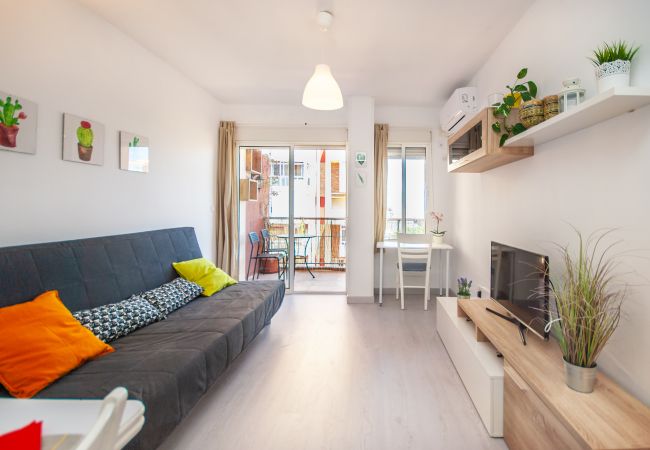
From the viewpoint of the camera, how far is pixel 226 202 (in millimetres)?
4090

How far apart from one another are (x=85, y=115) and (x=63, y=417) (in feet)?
6.87

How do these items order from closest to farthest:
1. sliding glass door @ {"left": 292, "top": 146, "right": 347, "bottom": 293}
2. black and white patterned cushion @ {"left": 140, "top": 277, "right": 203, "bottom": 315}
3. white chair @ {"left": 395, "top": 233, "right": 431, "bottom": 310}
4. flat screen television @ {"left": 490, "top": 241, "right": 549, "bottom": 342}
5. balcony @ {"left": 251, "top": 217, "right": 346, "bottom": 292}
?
1. flat screen television @ {"left": 490, "top": 241, "right": 549, "bottom": 342}
2. black and white patterned cushion @ {"left": 140, "top": 277, "right": 203, "bottom": 315}
3. white chair @ {"left": 395, "top": 233, "right": 431, "bottom": 310}
4. balcony @ {"left": 251, "top": 217, "right": 346, "bottom": 292}
5. sliding glass door @ {"left": 292, "top": 146, "right": 347, "bottom": 293}

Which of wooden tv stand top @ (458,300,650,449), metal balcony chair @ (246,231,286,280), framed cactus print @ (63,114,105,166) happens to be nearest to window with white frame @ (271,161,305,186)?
metal balcony chair @ (246,231,286,280)

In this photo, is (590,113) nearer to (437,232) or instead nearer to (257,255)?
(437,232)

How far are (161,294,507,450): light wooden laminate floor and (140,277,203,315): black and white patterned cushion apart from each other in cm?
66

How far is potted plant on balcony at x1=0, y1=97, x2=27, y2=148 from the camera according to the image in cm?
163

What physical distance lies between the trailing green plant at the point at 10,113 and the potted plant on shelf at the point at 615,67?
117 inches

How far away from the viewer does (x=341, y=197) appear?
19.0 ft

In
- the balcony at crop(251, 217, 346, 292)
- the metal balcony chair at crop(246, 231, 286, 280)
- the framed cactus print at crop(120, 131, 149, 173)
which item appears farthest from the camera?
the balcony at crop(251, 217, 346, 292)

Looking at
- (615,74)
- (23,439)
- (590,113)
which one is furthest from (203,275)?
(615,74)

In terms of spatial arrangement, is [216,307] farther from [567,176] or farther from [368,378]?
[567,176]

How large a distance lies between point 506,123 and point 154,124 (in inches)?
117

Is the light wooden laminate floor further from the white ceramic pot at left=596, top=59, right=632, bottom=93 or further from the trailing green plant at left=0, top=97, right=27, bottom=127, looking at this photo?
the trailing green plant at left=0, top=97, right=27, bottom=127

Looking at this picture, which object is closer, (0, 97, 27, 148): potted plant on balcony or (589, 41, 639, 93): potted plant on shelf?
(589, 41, 639, 93): potted plant on shelf
